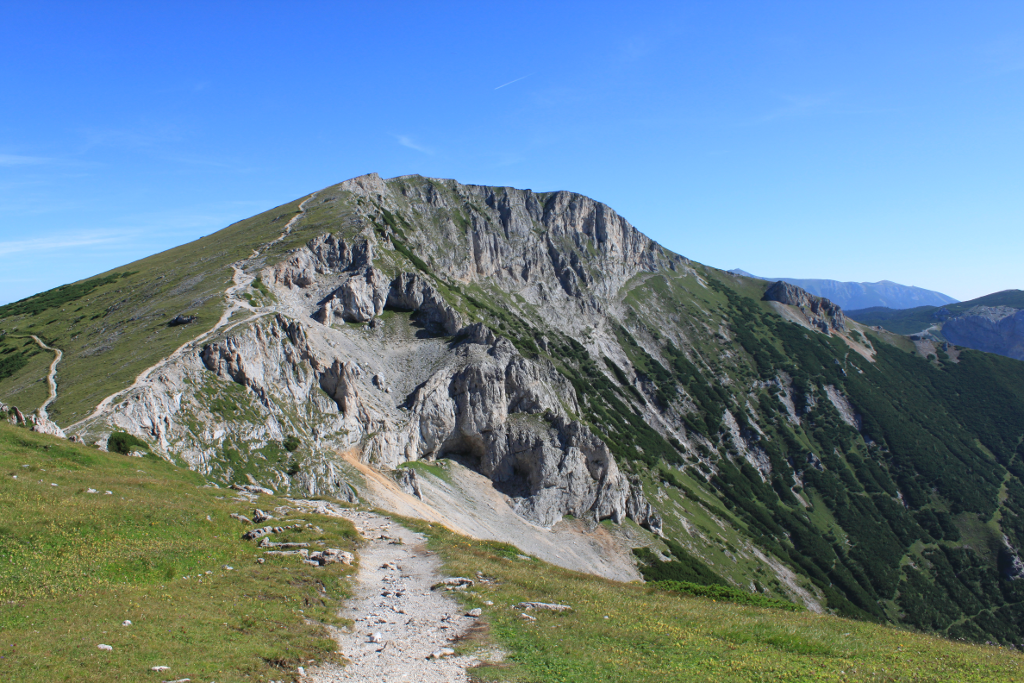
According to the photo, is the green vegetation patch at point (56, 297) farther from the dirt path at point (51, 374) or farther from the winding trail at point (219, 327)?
the winding trail at point (219, 327)

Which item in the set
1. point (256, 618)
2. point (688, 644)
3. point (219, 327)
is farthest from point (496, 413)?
point (256, 618)

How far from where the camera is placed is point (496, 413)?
8488cm

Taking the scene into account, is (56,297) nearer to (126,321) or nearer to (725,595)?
(126,321)

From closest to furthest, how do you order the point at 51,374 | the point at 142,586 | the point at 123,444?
1. the point at 142,586
2. the point at 123,444
3. the point at 51,374

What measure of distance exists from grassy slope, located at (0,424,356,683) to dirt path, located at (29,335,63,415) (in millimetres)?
29674

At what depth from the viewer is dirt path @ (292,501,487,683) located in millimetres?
15677

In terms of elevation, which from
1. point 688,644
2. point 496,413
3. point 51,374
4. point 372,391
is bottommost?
point 688,644

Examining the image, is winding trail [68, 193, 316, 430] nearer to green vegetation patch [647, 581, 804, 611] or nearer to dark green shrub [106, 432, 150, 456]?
dark green shrub [106, 432, 150, 456]

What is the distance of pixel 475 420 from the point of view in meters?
82.8

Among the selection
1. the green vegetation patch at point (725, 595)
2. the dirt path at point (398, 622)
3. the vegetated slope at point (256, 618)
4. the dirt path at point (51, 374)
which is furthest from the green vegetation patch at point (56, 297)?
the green vegetation patch at point (725, 595)

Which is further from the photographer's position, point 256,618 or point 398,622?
point 398,622

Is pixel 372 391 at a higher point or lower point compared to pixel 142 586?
higher

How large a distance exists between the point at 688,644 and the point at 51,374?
75749mm

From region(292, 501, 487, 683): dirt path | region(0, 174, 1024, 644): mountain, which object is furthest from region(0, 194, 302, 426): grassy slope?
region(292, 501, 487, 683): dirt path
